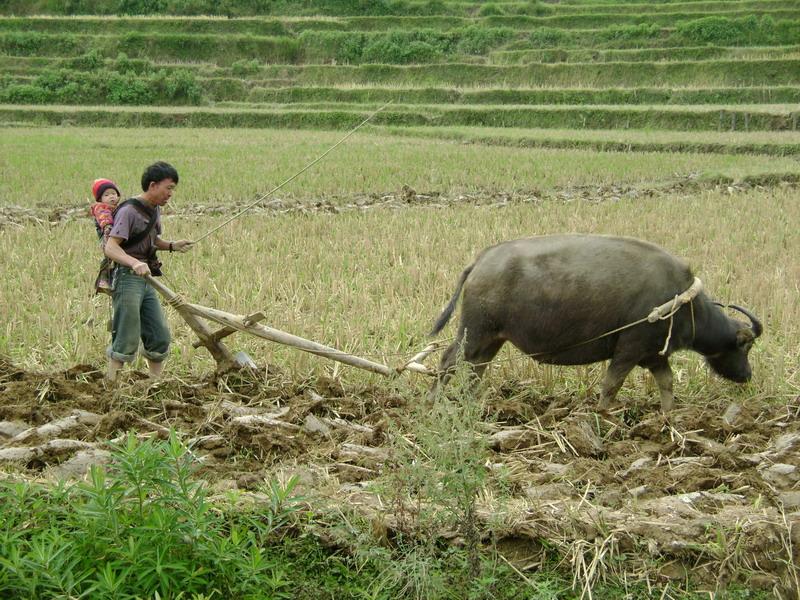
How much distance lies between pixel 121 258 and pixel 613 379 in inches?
99.8

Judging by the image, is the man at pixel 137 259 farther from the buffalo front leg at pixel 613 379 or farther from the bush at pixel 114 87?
the bush at pixel 114 87

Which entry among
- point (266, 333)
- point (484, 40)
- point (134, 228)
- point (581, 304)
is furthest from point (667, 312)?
point (484, 40)

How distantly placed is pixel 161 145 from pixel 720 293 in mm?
15302

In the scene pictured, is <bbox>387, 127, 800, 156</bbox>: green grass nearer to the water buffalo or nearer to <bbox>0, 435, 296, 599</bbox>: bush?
the water buffalo

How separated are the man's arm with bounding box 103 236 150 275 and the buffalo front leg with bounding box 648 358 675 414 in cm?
260

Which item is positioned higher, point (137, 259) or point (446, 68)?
point (137, 259)

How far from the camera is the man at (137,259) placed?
4.81 m

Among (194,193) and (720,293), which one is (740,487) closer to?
(720,293)

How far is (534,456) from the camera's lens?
4.13 m

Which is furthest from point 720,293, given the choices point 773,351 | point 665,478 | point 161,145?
point 161,145

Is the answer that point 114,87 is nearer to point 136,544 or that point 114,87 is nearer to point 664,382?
point 664,382

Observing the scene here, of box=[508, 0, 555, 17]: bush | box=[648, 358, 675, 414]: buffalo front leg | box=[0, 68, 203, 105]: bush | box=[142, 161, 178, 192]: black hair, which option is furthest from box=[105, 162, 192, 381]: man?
box=[508, 0, 555, 17]: bush

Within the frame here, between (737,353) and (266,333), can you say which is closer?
(266,333)


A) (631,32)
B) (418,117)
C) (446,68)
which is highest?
(631,32)
